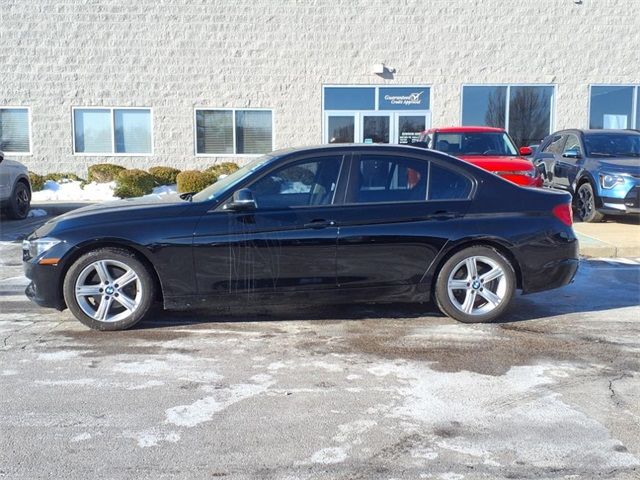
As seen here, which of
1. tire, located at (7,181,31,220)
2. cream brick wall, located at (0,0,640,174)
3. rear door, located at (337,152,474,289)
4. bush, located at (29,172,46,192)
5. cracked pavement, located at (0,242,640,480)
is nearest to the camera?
cracked pavement, located at (0,242,640,480)

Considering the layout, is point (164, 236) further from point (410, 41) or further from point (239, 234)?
point (410, 41)

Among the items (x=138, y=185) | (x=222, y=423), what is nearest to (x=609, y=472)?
(x=222, y=423)

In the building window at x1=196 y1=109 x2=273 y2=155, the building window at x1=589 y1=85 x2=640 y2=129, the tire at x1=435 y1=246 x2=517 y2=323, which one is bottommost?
the tire at x1=435 y1=246 x2=517 y2=323

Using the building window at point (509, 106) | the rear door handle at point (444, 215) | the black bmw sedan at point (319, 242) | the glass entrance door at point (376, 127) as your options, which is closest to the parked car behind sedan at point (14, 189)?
the black bmw sedan at point (319, 242)

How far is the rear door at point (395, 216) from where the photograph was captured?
5754 mm

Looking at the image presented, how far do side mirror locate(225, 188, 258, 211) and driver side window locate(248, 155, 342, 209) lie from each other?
0.15 metres

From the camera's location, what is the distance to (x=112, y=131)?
63.5ft

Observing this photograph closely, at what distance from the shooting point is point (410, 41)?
18.8 meters

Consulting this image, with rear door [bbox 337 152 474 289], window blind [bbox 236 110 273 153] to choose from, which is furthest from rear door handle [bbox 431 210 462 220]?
window blind [bbox 236 110 273 153]

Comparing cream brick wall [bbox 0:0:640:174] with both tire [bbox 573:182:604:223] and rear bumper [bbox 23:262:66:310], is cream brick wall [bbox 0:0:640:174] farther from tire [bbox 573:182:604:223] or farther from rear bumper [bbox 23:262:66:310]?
rear bumper [bbox 23:262:66:310]

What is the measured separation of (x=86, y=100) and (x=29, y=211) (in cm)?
629

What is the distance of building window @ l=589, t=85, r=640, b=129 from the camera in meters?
19.0

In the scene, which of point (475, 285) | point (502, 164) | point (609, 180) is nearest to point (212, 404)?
point (475, 285)

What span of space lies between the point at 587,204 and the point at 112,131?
525 inches
